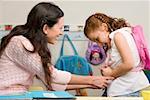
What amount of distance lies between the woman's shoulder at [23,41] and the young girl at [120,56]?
0.62 m

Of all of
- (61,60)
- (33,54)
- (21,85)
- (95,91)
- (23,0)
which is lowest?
(95,91)

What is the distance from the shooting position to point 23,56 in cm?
169

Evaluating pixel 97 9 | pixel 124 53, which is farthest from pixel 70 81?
pixel 97 9

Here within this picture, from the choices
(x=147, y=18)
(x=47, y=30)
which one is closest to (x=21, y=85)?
(x=47, y=30)

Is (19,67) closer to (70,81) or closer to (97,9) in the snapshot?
(70,81)

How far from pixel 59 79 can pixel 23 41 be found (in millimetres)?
311

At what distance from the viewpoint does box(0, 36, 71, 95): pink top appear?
1.69 metres

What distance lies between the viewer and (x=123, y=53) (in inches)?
79.4

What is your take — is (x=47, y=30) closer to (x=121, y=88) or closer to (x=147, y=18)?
(x=121, y=88)

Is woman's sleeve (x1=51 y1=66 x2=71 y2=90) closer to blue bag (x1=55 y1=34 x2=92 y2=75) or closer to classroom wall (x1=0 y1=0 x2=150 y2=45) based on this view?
blue bag (x1=55 y1=34 x2=92 y2=75)

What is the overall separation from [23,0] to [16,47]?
5.13 feet

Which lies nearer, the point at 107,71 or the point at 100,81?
the point at 100,81

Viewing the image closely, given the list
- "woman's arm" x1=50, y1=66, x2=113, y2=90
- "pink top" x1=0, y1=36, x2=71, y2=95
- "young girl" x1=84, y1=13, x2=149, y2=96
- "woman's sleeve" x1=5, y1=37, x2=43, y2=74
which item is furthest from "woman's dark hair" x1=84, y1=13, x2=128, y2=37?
"woman's sleeve" x1=5, y1=37, x2=43, y2=74

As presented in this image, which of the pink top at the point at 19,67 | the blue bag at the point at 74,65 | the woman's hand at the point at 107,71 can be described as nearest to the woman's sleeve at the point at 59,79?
the pink top at the point at 19,67
